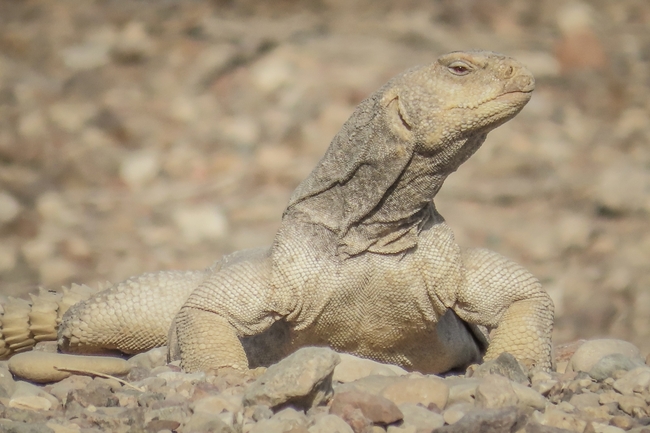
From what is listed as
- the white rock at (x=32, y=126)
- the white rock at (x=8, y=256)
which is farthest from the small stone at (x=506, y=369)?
the white rock at (x=32, y=126)

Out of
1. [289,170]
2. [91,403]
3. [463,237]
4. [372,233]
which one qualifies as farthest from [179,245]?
[91,403]

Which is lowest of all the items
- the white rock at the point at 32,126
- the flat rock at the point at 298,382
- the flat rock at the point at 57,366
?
the flat rock at the point at 298,382

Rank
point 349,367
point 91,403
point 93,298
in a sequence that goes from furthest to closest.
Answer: point 93,298 < point 349,367 < point 91,403

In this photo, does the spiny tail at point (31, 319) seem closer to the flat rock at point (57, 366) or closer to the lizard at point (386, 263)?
the lizard at point (386, 263)

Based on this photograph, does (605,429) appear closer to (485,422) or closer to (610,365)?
(485,422)

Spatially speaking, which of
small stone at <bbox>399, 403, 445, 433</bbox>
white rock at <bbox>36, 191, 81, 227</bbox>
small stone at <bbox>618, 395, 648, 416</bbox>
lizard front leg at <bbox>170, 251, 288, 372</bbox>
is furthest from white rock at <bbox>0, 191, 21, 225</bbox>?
small stone at <bbox>618, 395, 648, 416</bbox>

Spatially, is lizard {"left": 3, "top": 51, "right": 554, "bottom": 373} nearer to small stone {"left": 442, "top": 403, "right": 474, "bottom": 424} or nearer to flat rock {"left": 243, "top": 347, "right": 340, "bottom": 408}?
flat rock {"left": 243, "top": 347, "right": 340, "bottom": 408}

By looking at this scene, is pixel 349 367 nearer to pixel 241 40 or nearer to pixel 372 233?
pixel 372 233
